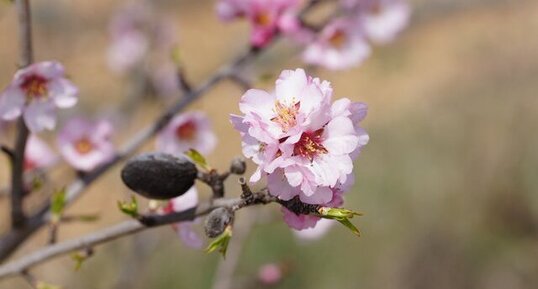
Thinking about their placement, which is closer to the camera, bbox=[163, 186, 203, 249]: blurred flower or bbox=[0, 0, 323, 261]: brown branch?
bbox=[163, 186, 203, 249]: blurred flower

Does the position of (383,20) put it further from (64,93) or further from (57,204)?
(57,204)

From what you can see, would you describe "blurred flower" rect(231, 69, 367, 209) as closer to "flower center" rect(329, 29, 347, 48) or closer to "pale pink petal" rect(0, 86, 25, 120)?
"pale pink petal" rect(0, 86, 25, 120)

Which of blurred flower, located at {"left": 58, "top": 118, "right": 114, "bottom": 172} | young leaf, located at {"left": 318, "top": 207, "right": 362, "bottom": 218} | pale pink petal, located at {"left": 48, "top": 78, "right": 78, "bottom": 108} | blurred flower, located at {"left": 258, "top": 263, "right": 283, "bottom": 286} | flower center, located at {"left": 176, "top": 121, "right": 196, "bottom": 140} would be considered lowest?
blurred flower, located at {"left": 258, "top": 263, "right": 283, "bottom": 286}

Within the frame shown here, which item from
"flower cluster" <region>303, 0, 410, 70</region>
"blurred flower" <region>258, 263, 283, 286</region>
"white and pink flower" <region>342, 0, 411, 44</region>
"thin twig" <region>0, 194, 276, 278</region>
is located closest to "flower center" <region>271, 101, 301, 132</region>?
"thin twig" <region>0, 194, 276, 278</region>

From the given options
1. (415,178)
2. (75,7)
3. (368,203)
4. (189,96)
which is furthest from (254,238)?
(75,7)

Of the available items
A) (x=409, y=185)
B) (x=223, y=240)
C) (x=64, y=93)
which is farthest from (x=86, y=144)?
(x=409, y=185)

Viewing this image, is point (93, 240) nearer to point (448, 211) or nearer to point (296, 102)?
point (296, 102)
